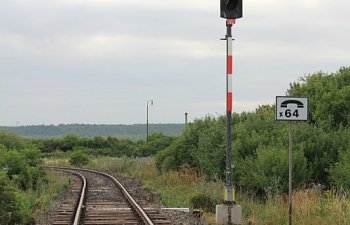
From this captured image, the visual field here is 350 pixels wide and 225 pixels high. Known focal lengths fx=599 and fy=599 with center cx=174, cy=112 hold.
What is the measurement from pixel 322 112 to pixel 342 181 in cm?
862

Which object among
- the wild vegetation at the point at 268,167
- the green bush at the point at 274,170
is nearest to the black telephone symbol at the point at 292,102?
the wild vegetation at the point at 268,167

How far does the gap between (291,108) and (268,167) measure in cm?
662

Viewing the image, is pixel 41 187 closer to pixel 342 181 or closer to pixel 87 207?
pixel 87 207

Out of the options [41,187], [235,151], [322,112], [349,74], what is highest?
[349,74]

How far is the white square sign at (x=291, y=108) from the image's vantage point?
12711 millimetres

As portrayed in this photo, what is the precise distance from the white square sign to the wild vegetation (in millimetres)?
2401

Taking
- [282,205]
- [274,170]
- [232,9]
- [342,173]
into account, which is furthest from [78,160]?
[232,9]

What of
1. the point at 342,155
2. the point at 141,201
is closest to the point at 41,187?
the point at 141,201

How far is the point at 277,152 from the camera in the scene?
63.3 ft

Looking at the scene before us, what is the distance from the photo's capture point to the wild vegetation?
50.2ft

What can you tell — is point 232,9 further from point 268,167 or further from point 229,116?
point 268,167

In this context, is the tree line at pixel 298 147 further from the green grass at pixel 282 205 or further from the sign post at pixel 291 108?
the sign post at pixel 291 108

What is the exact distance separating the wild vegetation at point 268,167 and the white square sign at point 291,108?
2.40 m

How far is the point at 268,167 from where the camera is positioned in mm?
19078
